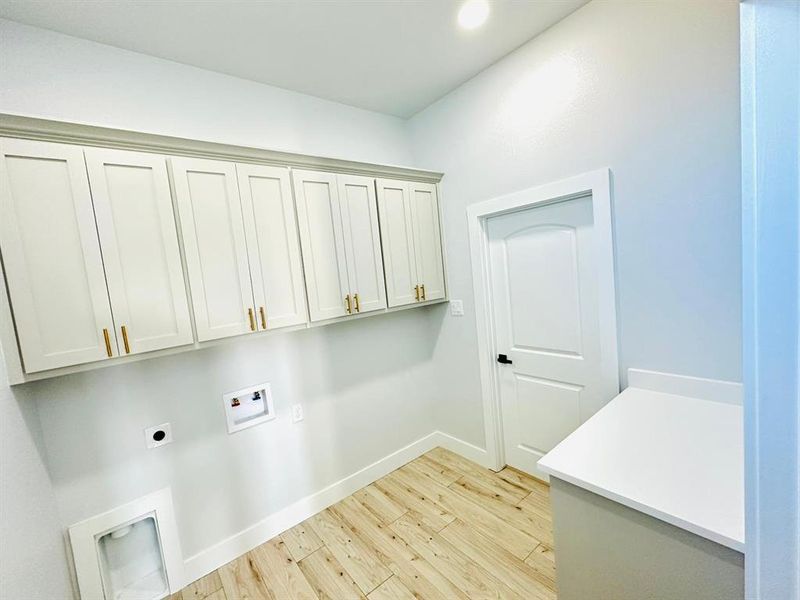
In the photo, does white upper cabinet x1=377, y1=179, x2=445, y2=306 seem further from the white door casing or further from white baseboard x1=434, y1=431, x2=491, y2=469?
white baseboard x1=434, y1=431, x2=491, y2=469

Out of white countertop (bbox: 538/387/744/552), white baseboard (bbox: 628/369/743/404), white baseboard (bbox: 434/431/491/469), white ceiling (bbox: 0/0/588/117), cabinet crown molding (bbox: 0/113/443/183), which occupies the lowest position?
white baseboard (bbox: 434/431/491/469)

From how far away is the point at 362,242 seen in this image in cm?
221

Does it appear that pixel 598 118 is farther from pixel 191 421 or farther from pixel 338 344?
pixel 191 421

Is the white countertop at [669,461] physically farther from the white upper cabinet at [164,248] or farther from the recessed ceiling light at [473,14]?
the recessed ceiling light at [473,14]

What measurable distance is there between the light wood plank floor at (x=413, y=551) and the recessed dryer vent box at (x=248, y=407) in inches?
30.4

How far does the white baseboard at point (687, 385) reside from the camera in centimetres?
145

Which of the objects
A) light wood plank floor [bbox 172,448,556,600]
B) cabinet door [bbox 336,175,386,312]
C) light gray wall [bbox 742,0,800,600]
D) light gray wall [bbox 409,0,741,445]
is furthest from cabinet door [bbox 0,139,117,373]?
light gray wall [bbox 409,0,741,445]

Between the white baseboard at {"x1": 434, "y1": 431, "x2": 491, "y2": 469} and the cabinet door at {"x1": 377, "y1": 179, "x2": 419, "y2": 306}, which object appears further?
the white baseboard at {"x1": 434, "y1": 431, "x2": 491, "y2": 469}

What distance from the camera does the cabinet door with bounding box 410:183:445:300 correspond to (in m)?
2.50

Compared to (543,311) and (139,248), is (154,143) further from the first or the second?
(543,311)

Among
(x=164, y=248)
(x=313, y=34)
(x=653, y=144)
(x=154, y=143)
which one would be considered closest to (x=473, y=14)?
(x=313, y=34)

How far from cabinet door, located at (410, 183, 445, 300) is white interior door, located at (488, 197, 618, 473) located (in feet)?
1.41

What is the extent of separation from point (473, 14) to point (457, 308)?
5.98ft

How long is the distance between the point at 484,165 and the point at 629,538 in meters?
2.12
